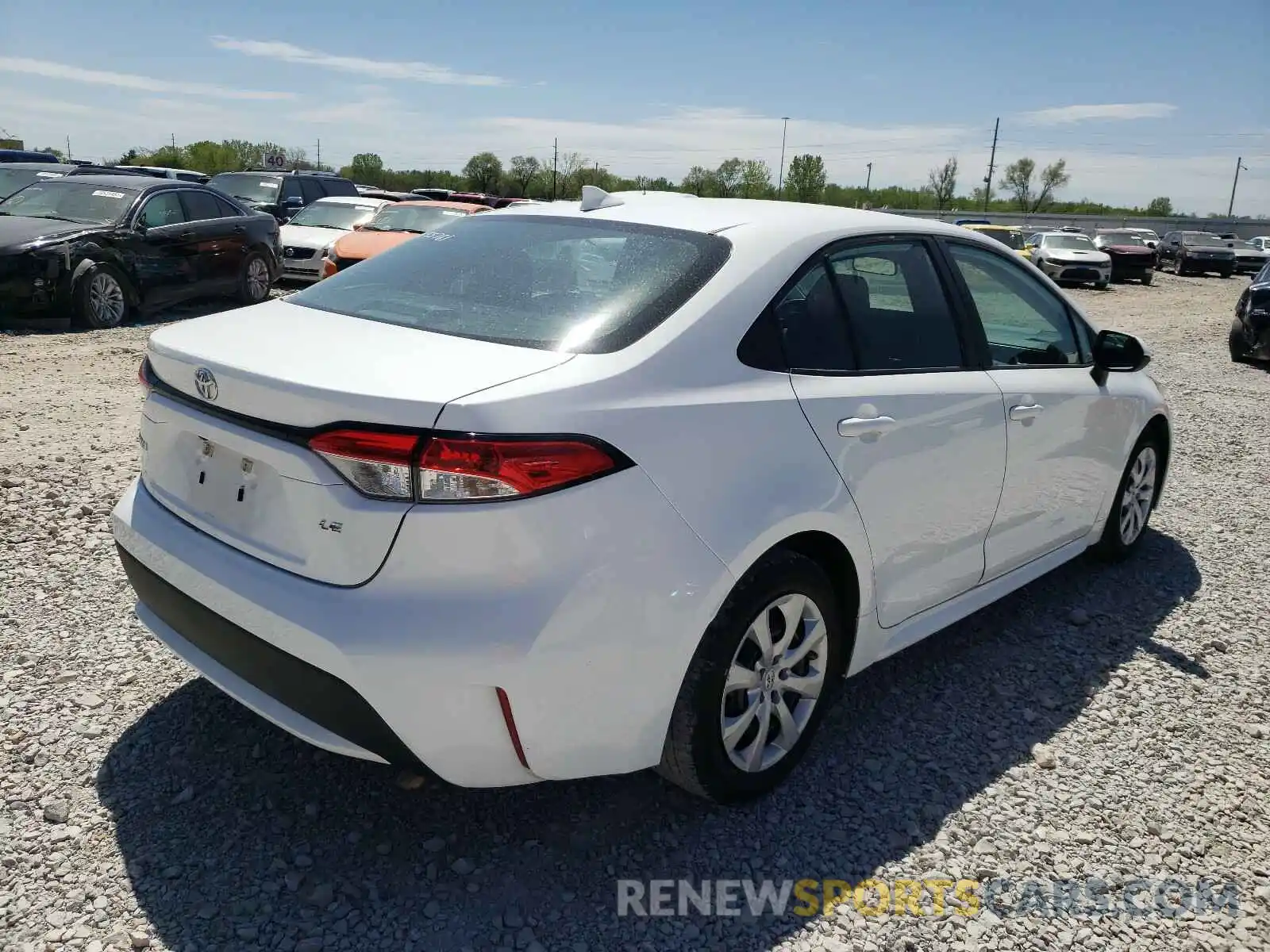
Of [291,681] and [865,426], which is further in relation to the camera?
[865,426]

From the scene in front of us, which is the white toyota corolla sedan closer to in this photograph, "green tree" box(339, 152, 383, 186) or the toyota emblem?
the toyota emblem

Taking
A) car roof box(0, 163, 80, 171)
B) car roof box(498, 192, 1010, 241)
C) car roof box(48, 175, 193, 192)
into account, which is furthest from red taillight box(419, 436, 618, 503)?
car roof box(0, 163, 80, 171)

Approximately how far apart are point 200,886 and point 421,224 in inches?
490

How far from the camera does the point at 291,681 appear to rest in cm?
224

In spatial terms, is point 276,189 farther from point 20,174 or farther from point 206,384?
point 206,384

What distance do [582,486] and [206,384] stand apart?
A: 39.7 inches

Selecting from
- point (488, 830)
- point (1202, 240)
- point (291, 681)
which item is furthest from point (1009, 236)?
point (291, 681)

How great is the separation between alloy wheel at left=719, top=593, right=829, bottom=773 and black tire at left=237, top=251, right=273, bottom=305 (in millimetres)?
11164

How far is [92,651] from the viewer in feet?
11.4

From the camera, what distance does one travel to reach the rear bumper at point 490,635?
6.85 ft

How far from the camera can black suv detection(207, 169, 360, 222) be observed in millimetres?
17641

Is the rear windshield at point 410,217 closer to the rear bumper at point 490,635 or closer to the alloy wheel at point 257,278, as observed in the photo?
the alloy wheel at point 257,278

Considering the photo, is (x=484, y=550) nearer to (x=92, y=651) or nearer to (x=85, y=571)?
(x=92, y=651)
